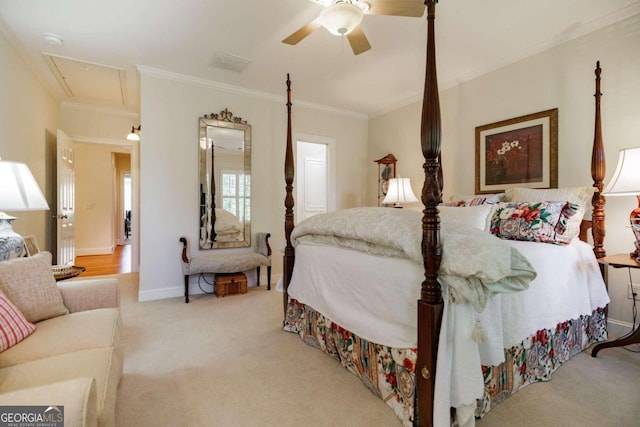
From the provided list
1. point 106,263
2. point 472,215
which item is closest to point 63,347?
point 472,215

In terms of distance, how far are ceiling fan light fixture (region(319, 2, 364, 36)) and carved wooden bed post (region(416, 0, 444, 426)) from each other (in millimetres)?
614

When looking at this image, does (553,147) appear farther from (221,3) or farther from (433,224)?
(221,3)

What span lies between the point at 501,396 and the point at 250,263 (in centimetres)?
273

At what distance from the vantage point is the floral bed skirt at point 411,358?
1.52 meters

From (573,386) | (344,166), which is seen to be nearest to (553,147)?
(573,386)

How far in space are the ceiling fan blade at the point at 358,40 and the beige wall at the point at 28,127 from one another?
2979 mm

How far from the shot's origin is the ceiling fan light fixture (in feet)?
6.00

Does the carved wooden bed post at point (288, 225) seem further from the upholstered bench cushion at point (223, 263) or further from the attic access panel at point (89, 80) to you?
the attic access panel at point (89, 80)

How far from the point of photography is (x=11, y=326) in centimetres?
131

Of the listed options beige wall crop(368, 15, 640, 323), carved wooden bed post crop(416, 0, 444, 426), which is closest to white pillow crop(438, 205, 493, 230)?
beige wall crop(368, 15, 640, 323)

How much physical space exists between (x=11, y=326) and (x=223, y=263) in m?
2.23

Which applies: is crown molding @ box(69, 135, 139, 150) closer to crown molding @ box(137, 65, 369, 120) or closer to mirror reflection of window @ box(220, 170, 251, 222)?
crown molding @ box(137, 65, 369, 120)

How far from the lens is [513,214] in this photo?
8.04 ft

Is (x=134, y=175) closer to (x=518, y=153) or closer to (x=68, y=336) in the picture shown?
(x=68, y=336)
